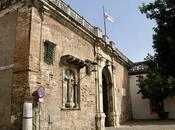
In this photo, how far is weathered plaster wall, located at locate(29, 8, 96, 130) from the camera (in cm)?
980

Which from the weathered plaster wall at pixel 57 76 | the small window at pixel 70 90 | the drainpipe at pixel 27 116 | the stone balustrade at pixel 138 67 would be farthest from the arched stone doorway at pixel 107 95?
the drainpipe at pixel 27 116

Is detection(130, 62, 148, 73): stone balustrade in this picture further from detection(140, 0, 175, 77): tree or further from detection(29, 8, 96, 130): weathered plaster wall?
detection(140, 0, 175, 77): tree

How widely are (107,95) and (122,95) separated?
2.84 meters

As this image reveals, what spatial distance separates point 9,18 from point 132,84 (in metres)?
15.2

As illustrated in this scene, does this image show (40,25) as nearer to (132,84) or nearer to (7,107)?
(7,107)

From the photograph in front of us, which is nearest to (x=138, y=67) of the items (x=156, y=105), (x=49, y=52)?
(x=156, y=105)

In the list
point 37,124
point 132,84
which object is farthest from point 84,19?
point 132,84

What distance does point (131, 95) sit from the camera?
22828mm

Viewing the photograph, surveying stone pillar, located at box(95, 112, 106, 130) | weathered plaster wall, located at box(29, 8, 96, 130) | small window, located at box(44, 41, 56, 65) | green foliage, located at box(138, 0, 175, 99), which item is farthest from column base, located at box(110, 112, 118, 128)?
green foliage, located at box(138, 0, 175, 99)

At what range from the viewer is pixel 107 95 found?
697 inches

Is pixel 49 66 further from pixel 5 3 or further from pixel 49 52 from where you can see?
pixel 5 3

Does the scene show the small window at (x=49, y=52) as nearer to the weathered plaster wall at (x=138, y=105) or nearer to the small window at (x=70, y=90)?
the small window at (x=70, y=90)

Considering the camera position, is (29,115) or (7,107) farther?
(7,107)

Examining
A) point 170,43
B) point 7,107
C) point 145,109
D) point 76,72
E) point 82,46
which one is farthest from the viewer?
point 145,109
